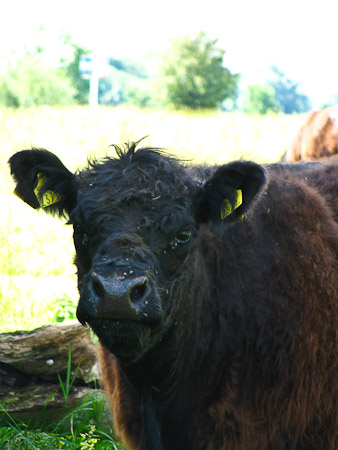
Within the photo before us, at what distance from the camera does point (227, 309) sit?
358cm

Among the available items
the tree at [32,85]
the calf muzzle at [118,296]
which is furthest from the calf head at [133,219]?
the tree at [32,85]

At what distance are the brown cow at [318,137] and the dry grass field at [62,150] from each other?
861 millimetres

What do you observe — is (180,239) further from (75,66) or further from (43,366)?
(75,66)

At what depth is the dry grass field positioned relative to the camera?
22.5 ft

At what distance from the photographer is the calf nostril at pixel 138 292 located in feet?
9.21

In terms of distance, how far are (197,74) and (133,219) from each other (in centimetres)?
7969

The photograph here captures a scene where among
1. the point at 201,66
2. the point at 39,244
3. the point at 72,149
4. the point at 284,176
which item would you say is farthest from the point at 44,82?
the point at 284,176

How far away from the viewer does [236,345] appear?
3553 millimetres

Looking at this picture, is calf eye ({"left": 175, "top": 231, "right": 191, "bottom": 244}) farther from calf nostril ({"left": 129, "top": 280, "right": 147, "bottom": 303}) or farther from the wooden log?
the wooden log

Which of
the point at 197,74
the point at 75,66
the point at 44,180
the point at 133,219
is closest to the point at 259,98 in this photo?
the point at 75,66

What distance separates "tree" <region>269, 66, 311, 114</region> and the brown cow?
14219 cm

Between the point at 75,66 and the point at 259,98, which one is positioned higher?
the point at 75,66

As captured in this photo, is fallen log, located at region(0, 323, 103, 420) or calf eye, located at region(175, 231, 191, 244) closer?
calf eye, located at region(175, 231, 191, 244)

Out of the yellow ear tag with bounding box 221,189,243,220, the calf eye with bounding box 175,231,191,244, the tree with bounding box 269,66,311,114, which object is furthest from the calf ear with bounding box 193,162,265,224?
the tree with bounding box 269,66,311,114
